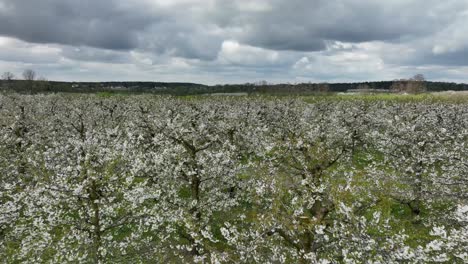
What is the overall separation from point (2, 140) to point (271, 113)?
4059cm

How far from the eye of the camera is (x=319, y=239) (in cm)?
1065

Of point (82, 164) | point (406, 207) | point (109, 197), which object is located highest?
point (82, 164)

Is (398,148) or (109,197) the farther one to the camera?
(398,148)

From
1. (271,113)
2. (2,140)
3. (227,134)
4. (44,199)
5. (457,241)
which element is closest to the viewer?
(457,241)

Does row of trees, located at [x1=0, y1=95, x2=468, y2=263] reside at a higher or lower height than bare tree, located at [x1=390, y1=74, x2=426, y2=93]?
lower

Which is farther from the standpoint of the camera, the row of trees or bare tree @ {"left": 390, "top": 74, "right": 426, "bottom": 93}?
bare tree @ {"left": 390, "top": 74, "right": 426, "bottom": 93}

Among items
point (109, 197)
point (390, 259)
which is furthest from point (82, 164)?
point (390, 259)

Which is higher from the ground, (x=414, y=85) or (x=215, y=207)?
(x=414, y=85)

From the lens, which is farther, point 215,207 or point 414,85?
point 414,85

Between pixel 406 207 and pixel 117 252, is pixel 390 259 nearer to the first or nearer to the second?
pixel 117 252

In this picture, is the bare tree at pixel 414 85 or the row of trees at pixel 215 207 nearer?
the row of trees at pixel 215 207

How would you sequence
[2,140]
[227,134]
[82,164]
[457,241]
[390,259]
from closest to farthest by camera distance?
1. [390,259]
2. [457,241]
3. [82,164]
4. [2,140]
5. [227,134]

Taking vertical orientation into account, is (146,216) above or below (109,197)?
below

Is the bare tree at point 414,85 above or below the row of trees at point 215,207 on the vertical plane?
above
